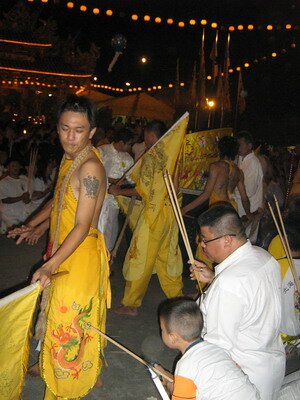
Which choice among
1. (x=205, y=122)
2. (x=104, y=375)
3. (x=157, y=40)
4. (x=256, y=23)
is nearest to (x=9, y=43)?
(x=157, y=40)

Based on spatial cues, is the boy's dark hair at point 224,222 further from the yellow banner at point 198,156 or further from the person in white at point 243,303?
the yellow banner at point 198,156

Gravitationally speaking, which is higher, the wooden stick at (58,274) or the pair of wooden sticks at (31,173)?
the pair of wooden sticks at (31,173)

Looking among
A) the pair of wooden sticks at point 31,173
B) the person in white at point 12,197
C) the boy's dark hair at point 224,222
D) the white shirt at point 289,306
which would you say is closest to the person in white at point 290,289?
the white shirt at point 289,306

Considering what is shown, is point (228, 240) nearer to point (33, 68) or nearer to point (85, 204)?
point (85, 204)

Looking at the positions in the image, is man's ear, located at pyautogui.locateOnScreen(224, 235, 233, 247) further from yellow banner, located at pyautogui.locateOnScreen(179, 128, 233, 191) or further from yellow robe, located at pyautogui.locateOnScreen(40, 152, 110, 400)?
yellow banner, located at pyautogui.locateOnScreen(179, 128, 233, 191)

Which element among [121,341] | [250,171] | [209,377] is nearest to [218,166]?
[250,171]

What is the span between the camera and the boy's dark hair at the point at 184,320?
2309 millimetres

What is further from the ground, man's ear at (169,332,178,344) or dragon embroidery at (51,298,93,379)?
man's ear at (169,332,178,344)

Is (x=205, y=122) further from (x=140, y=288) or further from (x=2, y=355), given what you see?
(x=2, y=355)

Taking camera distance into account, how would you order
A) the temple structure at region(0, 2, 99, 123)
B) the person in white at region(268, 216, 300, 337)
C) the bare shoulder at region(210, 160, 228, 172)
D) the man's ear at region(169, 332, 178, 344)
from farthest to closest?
the temple structure at region(0, 2, 99, 123)
the bare shoulder at region(210, 160, 228, 172)
the person in white at region(268, 216, 300, 337)
the man's ear at region(169, 332, 178, 344)

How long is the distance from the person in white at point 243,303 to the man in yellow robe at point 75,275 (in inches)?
27.1

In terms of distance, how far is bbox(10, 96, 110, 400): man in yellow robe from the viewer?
2707 millimetres

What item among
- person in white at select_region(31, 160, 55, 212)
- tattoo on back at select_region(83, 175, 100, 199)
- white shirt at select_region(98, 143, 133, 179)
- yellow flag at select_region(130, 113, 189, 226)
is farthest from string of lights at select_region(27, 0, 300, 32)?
tattoo on back at select_region(83, 175, 100, 199)

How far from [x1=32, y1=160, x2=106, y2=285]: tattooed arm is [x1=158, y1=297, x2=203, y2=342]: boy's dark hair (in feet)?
2.05
